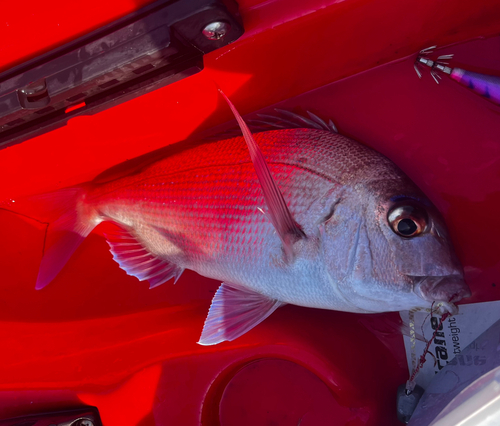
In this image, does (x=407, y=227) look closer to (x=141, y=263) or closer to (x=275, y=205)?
(x=275, y=205)

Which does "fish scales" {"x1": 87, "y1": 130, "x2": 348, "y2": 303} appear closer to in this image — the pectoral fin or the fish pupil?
the pectoral fin

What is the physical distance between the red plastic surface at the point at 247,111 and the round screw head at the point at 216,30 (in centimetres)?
11

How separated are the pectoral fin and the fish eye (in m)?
0.50

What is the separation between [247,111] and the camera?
1.50 m

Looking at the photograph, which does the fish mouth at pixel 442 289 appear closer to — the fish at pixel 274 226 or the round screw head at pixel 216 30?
the fish at pixel 274 226

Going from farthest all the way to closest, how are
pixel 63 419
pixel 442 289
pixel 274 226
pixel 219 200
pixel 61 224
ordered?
pixel 61 224, pixel 63 419, pixel 219 200, pixel 274 226, pixel 442 289

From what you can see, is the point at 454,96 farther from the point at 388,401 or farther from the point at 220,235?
the point at 388,401

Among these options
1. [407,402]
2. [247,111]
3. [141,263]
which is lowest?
[407,402]

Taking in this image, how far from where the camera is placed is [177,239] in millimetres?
1372

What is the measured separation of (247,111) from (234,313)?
79 cm

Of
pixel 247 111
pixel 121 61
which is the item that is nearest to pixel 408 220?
pixel 247 111

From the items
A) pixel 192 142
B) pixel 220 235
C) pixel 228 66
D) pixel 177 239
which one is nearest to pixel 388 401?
pixel 220 235

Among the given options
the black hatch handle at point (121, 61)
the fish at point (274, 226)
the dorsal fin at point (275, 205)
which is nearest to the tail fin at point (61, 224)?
the fish at point (274, 226)

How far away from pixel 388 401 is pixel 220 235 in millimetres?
875
